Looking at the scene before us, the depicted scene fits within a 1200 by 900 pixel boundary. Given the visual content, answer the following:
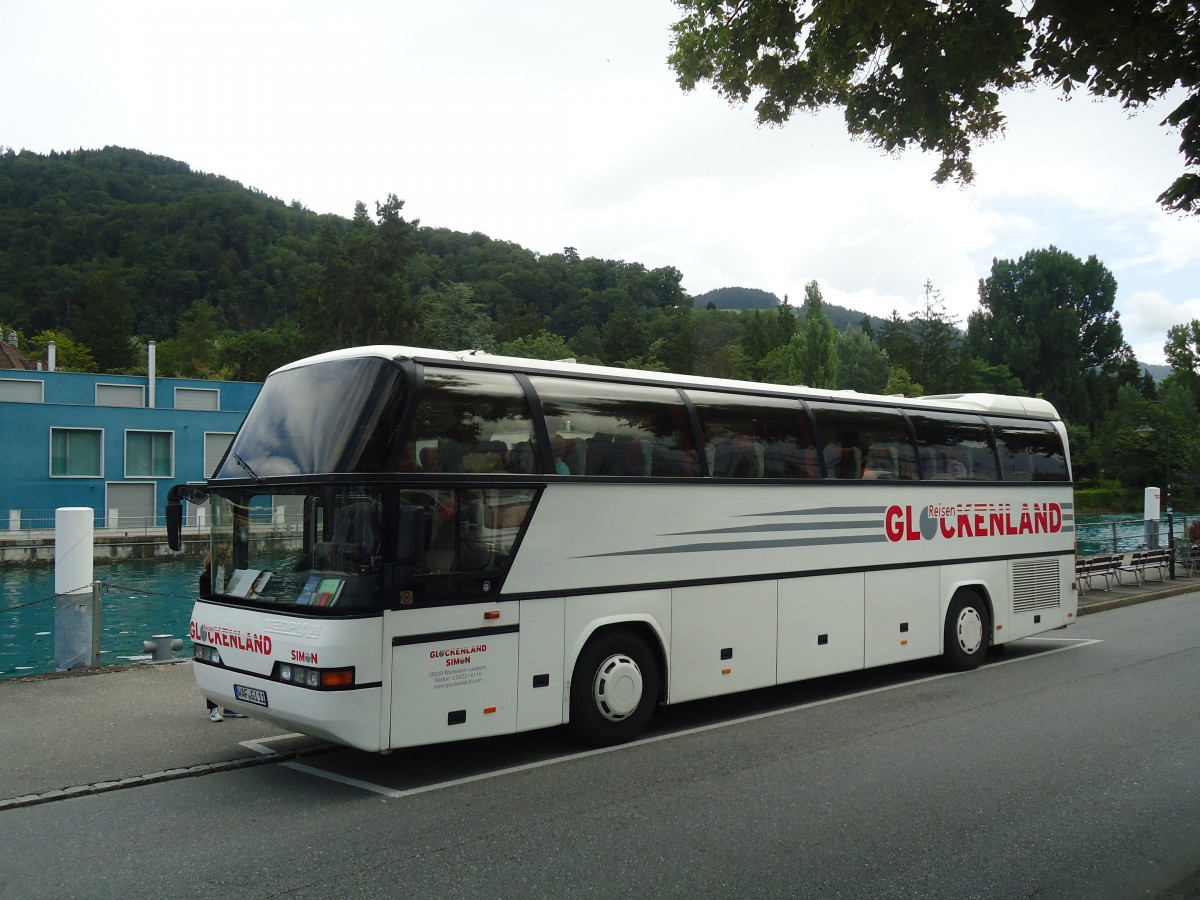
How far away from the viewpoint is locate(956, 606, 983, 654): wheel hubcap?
1276 cm

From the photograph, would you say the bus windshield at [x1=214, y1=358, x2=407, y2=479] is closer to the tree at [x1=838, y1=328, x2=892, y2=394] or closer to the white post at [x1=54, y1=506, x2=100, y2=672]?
the white post at [x1=54, y1=506, x2=100, y2=672]

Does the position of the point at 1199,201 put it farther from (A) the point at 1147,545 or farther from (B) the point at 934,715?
(A) the point at 1147,545

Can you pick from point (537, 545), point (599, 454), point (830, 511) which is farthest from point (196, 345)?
point (537, 545)

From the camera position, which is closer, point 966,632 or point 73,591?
point 73,591

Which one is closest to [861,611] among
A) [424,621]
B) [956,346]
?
[424,621]

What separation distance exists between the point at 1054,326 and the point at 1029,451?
93985mm

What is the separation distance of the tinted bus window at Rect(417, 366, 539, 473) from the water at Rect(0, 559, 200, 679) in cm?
1061

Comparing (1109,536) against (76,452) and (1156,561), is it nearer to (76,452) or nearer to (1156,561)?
(1156,561)

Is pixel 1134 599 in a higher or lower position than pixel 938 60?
lower

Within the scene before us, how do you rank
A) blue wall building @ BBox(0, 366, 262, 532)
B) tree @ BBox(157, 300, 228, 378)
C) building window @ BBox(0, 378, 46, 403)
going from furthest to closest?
1. tree @ BBox(157, 300, 228, 378)
2. building window @ BBox(0, 378, 46, 403)
3. blue wall building @ BBox(0, 366, 262, 532)

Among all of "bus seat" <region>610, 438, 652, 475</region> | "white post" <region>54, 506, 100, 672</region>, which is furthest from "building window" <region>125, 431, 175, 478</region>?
"bus seat" <region>610, 438, 652, 475</region>

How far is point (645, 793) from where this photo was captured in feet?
23.4

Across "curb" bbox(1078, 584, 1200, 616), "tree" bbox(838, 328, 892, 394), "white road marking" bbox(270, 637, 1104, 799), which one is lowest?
"curb" bbox(1078, 584, 1200, 616)

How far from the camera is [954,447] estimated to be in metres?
12.9
